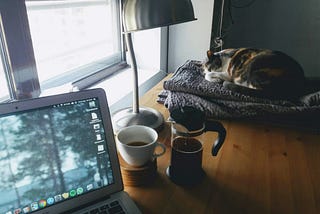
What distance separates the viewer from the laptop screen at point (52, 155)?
1.55 ft

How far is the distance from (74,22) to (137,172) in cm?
74

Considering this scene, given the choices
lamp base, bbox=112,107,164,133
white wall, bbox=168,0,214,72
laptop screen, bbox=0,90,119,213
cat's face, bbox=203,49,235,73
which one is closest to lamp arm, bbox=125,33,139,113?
lamp base, bbox=112,107,164,133

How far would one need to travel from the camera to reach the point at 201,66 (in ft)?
4.35

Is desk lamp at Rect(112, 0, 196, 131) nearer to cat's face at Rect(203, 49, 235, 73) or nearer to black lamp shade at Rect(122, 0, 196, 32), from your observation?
black lamp shade at Rect(122, 0, 196, 32)

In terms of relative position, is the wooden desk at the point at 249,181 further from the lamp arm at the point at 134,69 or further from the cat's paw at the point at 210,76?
the cat's paw at the point at 210,76

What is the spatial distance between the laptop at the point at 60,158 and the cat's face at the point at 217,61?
0.85m

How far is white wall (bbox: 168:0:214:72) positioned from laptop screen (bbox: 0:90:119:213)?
1.00 metres

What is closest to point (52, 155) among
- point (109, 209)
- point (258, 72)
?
point (109, 209)

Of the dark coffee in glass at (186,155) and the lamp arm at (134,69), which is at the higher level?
the lamp arm at (134,69)

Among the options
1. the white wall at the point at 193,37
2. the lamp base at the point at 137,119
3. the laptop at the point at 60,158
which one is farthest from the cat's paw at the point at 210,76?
the laptop at the point at 60,158

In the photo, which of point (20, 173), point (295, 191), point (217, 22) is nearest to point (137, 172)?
point (20, 173)

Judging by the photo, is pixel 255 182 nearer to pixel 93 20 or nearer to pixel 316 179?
pixel 316 179

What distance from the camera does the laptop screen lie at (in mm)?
472

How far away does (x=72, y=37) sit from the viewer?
1.08 m
